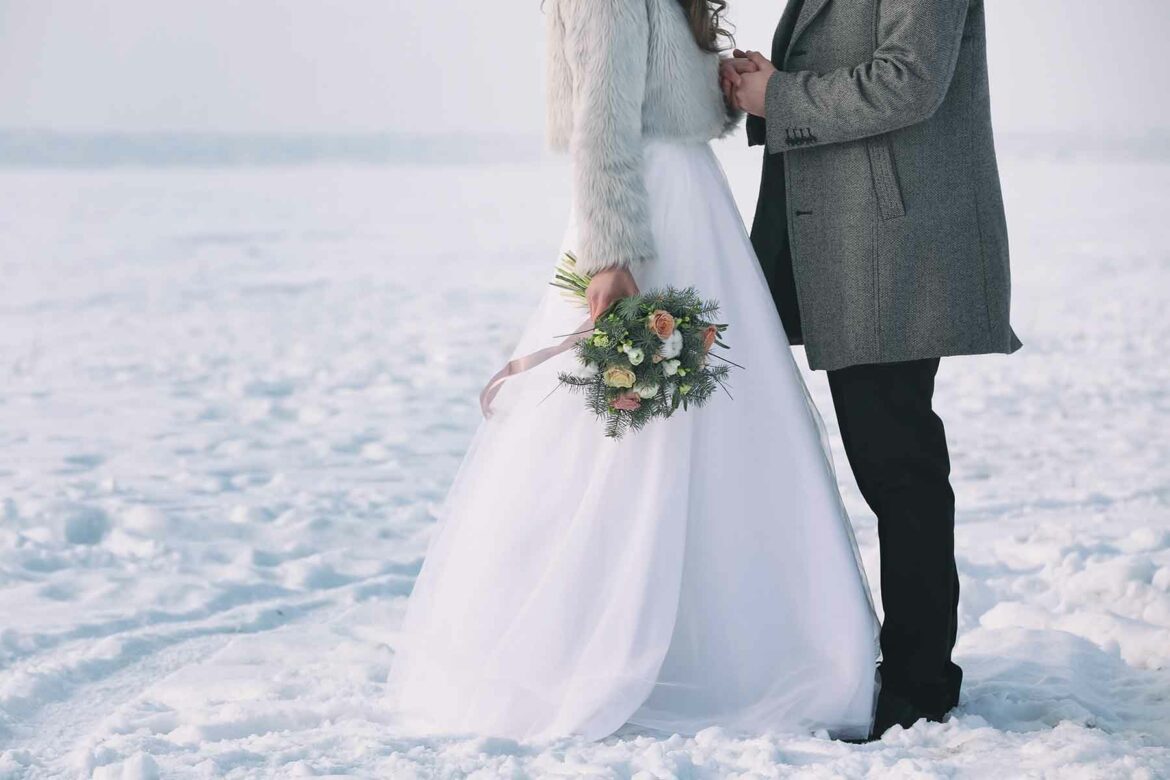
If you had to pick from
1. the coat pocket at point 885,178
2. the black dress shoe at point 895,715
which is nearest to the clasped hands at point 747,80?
the coat pocket at point 885,178

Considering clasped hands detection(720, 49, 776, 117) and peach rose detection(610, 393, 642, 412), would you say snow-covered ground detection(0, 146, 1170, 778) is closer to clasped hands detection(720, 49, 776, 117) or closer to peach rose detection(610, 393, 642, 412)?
peach rose detection(610, 393, 642, 412)

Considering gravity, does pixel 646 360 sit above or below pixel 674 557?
above

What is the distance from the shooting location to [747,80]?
2295mm

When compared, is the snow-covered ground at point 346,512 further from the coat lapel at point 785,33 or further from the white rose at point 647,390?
the coat lapel at point 785,33

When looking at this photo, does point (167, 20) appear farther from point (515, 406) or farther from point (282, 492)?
point (515, 406)

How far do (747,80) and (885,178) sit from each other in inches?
11.7

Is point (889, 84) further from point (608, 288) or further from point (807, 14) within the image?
point (608, 288)

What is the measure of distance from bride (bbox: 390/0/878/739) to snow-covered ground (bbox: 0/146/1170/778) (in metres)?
0.11

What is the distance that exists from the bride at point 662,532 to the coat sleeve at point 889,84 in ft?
0.63

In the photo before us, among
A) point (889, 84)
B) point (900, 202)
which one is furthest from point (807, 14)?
point (900, 202)

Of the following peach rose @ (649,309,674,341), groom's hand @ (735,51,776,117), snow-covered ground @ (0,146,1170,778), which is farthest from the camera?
groom's hand @ (735,51,776,117)

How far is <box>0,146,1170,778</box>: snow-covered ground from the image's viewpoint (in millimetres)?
2174

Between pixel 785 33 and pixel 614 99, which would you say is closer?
pixel 614 99

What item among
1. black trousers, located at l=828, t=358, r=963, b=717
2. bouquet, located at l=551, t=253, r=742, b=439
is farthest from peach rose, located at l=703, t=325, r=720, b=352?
black trousers, located at l=828, t=358, r=963, b=717
